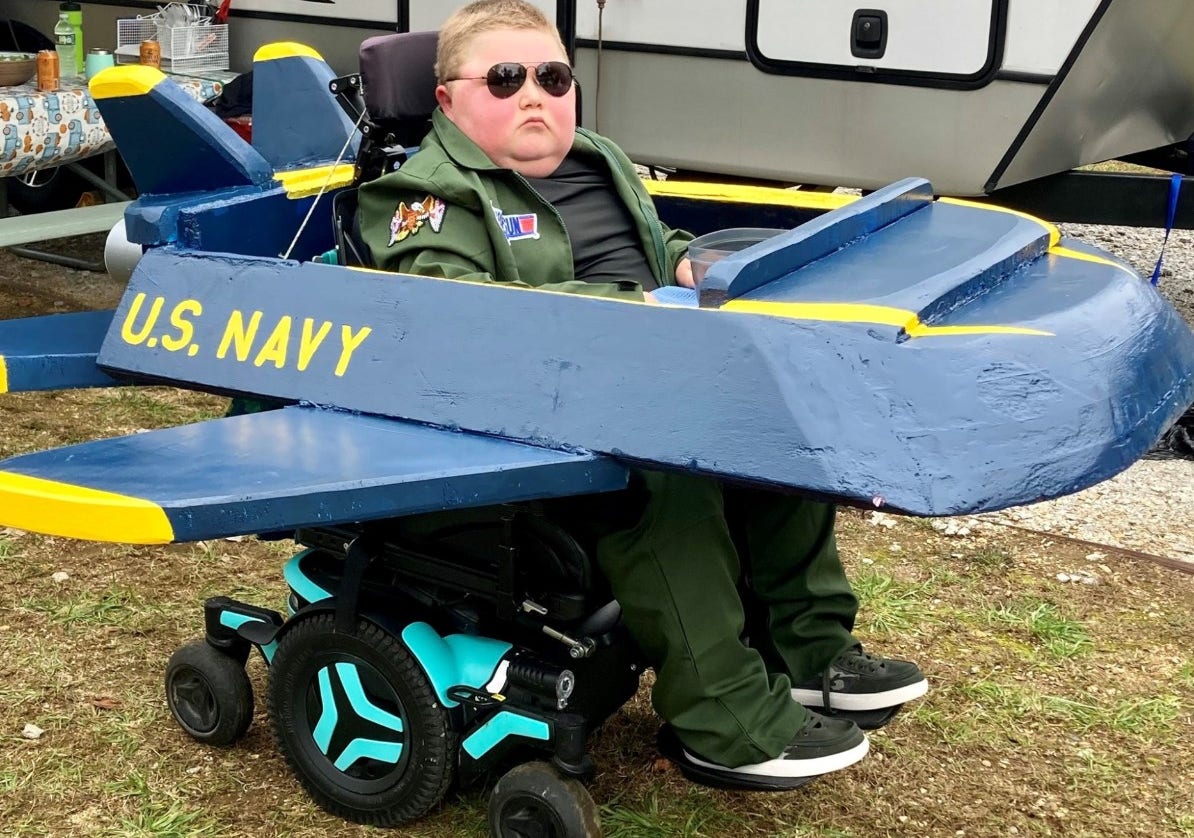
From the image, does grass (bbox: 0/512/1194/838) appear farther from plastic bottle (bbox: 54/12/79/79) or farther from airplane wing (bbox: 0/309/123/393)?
plastic bottle (bbox: 54/12/79/79)

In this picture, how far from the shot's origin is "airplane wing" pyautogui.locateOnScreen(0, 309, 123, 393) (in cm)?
246

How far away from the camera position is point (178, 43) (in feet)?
18.8

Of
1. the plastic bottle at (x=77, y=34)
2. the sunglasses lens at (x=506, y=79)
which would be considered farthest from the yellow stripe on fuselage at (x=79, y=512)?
the plastic bottle at (x=77, y=34)

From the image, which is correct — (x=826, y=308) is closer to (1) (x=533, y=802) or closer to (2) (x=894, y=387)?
(2) (x=894, y=387)

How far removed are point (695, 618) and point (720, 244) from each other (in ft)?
2.52

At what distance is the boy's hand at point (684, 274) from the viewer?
9.19 feet

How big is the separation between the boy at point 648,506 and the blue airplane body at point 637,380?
183 mm

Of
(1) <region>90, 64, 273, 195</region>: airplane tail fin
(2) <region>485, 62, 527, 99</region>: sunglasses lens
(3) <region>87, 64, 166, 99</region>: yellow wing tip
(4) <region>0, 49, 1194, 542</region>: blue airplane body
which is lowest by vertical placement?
(4) <region>0, 49, 1194, 542</region>: blue airplane body

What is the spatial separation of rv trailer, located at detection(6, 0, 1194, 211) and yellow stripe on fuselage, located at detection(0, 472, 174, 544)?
11.0ft

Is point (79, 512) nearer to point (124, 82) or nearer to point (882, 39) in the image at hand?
point (124, 82)

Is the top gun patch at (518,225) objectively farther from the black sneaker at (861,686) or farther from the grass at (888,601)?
the grass at (888,601)

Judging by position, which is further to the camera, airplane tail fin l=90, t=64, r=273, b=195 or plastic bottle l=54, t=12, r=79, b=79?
plastic bottle l=54, t=12, r=79, b=79

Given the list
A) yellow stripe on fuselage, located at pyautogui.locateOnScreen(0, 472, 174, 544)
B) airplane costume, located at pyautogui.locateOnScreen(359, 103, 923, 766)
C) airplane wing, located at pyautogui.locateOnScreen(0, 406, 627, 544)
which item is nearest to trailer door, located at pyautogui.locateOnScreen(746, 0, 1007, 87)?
airplane costume, located at pyautogui.locateOnScreen(359, 103, 923, 766)

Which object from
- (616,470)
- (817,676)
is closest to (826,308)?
(616,470)
